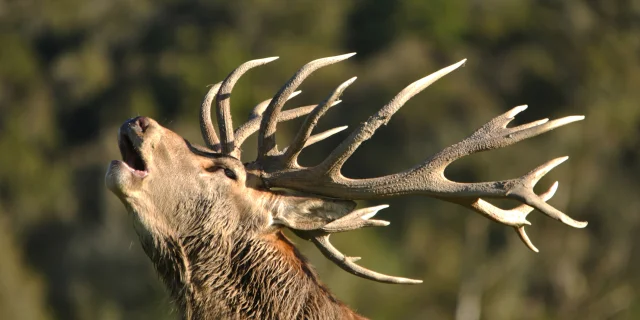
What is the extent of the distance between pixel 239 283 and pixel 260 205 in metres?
0.50

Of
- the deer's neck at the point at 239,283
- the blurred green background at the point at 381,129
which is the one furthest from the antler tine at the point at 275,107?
the blurred green background at the point at 381,129

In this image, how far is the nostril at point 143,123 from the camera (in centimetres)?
751

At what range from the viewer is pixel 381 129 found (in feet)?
94.4

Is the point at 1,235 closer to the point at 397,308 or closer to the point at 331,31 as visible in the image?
the point at 397,308

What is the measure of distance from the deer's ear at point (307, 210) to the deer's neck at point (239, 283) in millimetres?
206

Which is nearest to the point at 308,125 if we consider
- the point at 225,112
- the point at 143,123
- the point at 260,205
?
the point at 260,205

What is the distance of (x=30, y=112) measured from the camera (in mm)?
42094

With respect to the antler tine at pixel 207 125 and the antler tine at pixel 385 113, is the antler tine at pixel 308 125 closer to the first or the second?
the antler tine at pixel 385 113

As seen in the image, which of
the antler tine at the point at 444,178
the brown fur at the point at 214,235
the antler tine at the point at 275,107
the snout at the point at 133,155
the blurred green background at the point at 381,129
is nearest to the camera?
the antler tine at the point at 444,178

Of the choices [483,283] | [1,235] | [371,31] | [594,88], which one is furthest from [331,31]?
[483,283]

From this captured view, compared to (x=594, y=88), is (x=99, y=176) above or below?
above

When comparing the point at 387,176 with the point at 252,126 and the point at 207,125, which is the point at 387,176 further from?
the point at 207,125

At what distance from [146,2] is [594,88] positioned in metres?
18.7

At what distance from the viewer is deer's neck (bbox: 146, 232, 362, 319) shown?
7.43 metres
